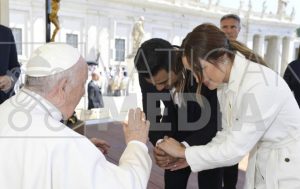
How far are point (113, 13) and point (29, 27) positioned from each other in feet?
20.3

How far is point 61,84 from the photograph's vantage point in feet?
4.50

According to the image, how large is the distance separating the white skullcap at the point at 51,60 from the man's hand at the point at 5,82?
63.5 inches

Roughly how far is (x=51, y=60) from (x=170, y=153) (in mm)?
837

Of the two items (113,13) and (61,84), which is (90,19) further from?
(61,84)

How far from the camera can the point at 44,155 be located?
4.23 feet

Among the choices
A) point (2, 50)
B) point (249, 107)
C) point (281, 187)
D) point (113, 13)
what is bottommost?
point (281, 187)

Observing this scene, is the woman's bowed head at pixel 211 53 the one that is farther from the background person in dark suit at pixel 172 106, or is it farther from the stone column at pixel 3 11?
the stone column at pixel 3 11

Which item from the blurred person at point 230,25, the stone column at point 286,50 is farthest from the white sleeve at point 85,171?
the stone column at point 286,50

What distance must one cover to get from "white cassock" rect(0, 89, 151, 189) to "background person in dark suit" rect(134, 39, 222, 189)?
739 millimetres

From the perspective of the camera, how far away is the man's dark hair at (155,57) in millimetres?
2002

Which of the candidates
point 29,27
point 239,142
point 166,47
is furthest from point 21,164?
point 29,27

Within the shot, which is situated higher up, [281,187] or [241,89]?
[241,89]

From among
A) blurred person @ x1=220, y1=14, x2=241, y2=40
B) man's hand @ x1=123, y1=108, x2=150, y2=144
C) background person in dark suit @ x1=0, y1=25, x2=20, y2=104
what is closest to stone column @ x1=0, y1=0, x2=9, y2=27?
background person in dark suit @ x1=0, y1=25, x2=20, y2=104

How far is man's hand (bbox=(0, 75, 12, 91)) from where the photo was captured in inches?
118
